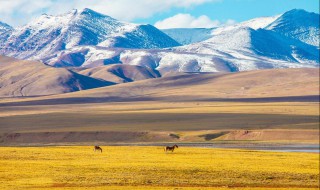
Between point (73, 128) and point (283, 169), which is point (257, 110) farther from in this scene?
point (283, 169)

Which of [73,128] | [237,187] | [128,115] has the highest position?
[128,115]

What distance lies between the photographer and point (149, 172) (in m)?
52.6

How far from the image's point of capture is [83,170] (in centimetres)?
5259

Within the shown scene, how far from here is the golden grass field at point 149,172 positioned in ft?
156

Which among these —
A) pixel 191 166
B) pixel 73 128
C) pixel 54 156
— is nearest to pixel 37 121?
pixel 73 128

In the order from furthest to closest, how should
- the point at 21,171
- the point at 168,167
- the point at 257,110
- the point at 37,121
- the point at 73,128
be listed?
the point at 257,110 → the point at 37,121 → the point at 73,128 → the point at 168,167 → the point at 21,171

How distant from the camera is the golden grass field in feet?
156

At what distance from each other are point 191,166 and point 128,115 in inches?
3904

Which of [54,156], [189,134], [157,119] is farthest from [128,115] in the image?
[54,156]

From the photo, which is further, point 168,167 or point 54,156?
point 54,156

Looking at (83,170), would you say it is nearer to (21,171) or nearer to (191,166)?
(21,171)

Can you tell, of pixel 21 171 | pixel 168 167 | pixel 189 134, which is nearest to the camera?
pixel 21 171

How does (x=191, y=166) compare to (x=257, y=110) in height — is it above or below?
below

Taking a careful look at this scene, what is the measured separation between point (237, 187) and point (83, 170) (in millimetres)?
11348
